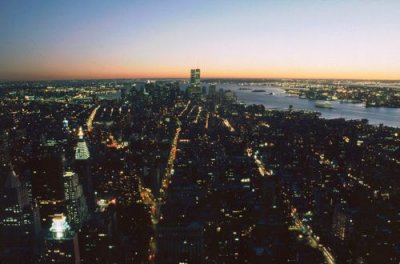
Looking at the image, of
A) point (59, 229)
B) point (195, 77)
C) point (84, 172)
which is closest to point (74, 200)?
point (84, 172)

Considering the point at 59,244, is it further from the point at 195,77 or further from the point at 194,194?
the point at 195,77

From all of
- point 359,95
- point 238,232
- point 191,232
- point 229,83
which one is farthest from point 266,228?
point 229,83

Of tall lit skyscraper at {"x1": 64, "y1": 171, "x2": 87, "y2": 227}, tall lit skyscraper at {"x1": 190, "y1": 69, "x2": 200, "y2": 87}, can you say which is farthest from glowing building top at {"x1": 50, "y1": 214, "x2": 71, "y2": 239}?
tall lit skyscraper at {"x1": 190, "y1": 69, "x2": 200, "y2": 87}

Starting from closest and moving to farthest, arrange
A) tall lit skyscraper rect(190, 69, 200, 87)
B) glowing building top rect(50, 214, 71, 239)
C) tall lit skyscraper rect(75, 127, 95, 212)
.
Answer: glowing building top rect(50, 214, 71, 239)
tall lit skyscraper rect(75, 127, 95, 212)
tall lit skyscraper rect(190, 69, 200, 87)

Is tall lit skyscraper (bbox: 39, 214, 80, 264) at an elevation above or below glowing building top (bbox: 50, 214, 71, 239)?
below

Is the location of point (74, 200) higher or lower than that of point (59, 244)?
lower

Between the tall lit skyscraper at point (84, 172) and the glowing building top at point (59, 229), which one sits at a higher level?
the glowing building top at point (59, 229)

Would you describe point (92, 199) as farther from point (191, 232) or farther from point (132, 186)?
point (191, 232)

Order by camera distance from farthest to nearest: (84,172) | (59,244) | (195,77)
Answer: (195,77) → (84,172) → (59,244)

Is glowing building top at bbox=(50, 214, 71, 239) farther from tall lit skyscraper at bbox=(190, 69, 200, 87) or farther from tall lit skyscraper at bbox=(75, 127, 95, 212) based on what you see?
tall lit skyscraper at bbox=(190, 69, 200, 87)

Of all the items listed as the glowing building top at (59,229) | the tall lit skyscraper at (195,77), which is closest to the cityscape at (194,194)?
the glowing building top at (59,229)

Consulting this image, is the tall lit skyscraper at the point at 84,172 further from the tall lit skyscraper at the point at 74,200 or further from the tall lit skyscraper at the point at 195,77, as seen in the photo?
the tall lit skyscraper at the point at 195,77
